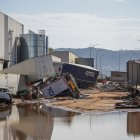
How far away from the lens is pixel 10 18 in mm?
75188

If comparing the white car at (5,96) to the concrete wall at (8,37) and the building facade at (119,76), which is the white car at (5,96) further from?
the building facade at (119,76)

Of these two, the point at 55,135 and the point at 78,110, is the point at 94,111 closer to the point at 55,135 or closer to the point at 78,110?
the point at 78,110

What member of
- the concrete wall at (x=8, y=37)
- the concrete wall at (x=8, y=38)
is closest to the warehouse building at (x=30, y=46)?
the concrete wall at (x=8, y=38)

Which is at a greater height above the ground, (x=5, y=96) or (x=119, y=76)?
(x=5, y=96)

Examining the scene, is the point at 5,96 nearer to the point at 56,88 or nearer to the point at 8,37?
the point at 56,88

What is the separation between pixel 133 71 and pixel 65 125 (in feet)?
167

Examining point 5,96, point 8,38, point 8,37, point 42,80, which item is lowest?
point 5,96

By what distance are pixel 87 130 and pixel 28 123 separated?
199 inches

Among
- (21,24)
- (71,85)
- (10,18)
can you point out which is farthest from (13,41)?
(71,85)

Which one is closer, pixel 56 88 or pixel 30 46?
pixel 56 88

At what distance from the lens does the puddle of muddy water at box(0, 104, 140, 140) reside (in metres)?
24.3

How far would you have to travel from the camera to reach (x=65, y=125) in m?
29.0

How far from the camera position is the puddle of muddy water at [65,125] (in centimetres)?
2431

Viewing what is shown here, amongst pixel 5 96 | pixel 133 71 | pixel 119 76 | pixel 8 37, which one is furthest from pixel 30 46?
pixel 5 96
